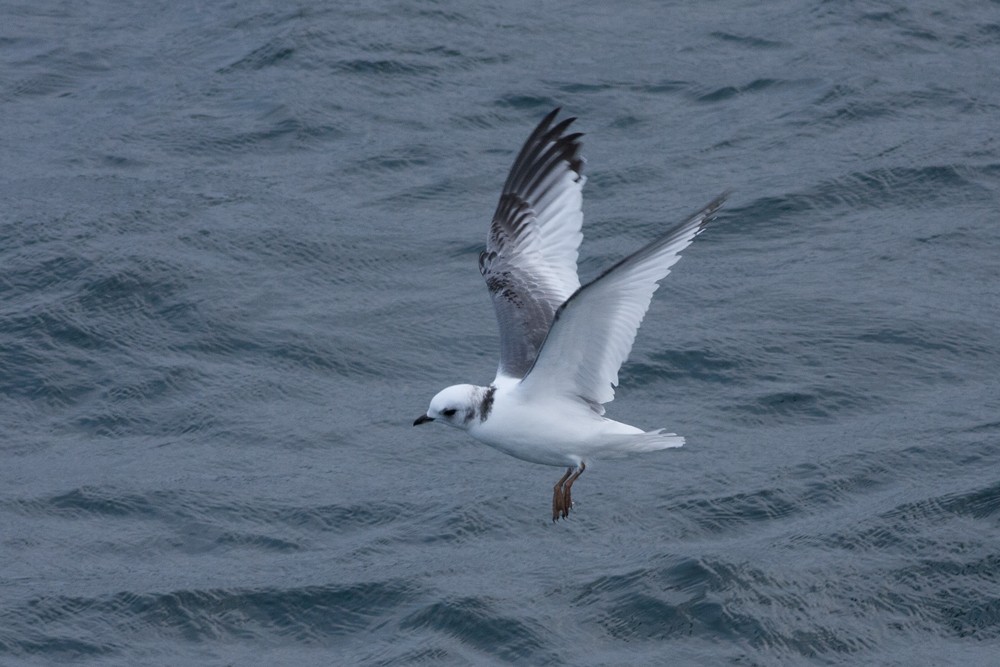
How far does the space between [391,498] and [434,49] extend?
7787 mm

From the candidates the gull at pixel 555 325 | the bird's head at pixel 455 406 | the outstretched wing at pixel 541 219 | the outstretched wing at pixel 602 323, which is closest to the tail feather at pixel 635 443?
the gull at pixel 555 325

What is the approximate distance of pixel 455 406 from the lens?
10117 millimetres

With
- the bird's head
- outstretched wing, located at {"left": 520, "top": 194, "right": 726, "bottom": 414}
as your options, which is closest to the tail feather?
outstretched wing, located at {"left": 520, "top": 194, "right": 726, "bottom": 414}

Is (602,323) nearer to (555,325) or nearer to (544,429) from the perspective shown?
(555,325)

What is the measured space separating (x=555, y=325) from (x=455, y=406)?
3.52ft

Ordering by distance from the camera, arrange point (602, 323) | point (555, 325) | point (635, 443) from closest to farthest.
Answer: point (555, 325) < point (602, 323) < point (635, 443)

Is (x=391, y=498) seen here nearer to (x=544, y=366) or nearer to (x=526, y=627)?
(x=526, y=627)

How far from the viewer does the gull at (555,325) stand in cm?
941

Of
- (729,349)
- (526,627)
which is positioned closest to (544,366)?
(526,627)

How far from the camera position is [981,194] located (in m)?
16.9

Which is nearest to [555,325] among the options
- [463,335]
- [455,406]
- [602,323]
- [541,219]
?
[602,323]

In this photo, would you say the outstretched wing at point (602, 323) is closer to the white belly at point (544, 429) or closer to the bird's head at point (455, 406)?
the white belly at point (544, 429)

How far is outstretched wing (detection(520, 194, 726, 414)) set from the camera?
29.4 ft

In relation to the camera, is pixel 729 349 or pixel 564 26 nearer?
pixel 729 349
